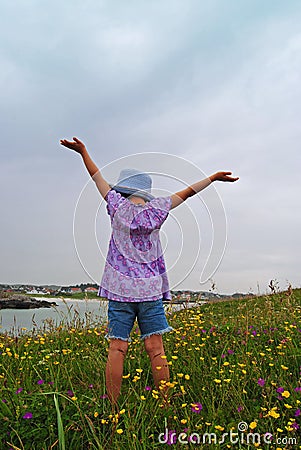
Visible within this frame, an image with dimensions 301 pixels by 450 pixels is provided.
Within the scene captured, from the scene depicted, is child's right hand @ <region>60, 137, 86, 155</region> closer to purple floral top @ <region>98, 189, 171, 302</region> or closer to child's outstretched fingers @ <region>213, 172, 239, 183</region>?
purple floral top @ <region>98, 189, 171, 302</region>

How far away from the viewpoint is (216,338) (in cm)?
563

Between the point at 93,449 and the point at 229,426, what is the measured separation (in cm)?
95

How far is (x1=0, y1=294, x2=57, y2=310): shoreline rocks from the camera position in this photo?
265 inches

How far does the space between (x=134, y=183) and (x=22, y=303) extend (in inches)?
164

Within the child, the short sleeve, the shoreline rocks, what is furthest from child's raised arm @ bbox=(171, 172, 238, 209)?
the shoreline rocks

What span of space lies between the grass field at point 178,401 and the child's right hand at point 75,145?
2000mm

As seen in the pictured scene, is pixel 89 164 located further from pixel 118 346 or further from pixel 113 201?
pixel 118 346

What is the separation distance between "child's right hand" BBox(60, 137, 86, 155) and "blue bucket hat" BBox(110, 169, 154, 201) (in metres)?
0.43

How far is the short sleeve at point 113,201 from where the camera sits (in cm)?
415

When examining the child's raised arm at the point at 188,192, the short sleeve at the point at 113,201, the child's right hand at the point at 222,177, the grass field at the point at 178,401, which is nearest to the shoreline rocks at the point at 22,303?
the grass field at the point at 178,401

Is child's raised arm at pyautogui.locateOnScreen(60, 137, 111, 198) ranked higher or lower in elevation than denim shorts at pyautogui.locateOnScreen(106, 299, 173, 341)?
higher

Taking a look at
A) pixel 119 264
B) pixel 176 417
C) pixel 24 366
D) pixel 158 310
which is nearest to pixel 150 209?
pixel 119 264

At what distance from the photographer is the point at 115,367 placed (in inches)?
154

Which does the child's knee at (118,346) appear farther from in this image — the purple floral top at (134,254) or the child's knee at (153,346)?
the purple floral top at (134,254)
